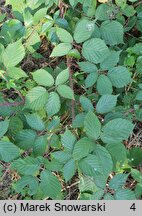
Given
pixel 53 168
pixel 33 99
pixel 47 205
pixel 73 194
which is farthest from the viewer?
pixel 73 194

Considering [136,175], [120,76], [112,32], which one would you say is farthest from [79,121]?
[112,32]

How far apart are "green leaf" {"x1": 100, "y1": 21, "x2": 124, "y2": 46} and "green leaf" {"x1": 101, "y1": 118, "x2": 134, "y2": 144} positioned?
0.49 meters

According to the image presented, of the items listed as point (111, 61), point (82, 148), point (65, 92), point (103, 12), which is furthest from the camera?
point (103, 12)

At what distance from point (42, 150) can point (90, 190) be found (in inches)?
12.3

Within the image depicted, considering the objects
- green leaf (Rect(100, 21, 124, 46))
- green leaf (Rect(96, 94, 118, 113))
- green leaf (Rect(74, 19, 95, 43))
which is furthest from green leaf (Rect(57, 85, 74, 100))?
green leaf (Rect(100, 21, 124, 46))

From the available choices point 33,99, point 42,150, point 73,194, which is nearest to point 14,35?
point 33,99

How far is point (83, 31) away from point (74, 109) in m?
0.40

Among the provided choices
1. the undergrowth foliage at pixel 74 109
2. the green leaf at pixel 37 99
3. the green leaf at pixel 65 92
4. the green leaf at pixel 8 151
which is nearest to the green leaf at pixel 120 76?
the undergrowth foliage at pixel 74 109

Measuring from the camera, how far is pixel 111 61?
5.10 feet

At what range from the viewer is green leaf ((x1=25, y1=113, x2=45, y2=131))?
1.45m

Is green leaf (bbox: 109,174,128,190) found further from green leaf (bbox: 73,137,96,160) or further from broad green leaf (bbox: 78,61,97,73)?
broad green leaf (bbox: 78,61,97,73)

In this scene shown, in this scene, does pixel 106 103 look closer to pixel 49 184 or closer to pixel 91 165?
pixel 91 165

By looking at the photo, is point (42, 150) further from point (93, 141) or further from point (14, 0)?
point (14, 0)

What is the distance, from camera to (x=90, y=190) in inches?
59.4
